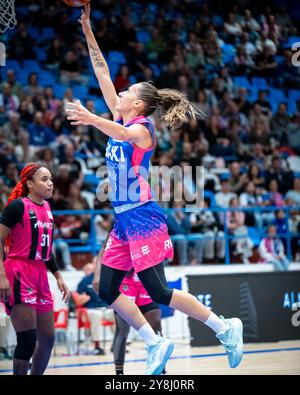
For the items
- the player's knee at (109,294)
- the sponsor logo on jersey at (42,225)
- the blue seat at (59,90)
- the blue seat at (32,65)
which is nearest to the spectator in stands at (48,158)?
the blue seat at (59,90)

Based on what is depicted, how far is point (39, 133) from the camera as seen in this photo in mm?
13500

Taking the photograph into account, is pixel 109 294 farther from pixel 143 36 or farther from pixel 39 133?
pixel 143 36

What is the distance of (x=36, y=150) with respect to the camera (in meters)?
13.0

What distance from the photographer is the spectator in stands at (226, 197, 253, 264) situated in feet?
43.2

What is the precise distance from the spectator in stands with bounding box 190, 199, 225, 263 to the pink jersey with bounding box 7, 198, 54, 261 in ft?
21.4

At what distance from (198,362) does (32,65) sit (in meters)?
8.23

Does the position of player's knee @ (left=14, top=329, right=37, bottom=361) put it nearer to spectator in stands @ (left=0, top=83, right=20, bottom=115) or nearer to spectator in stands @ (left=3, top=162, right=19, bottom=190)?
spectator in stands @ (left=3, top=162, right=19, bottom=190)

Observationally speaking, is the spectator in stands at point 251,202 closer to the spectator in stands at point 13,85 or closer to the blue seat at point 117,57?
the blue seat at point 117,57

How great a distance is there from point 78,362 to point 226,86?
28.1 ft

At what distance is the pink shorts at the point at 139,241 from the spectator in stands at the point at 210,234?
668 cm

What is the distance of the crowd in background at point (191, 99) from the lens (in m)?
12.9

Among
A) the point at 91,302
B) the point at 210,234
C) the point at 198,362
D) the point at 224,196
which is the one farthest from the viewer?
the point at 224,196

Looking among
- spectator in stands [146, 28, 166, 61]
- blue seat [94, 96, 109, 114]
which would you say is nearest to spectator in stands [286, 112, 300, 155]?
spectator in stands [146, 28, 166, 61]

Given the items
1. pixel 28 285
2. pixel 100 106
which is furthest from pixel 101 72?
pixel 100 106
